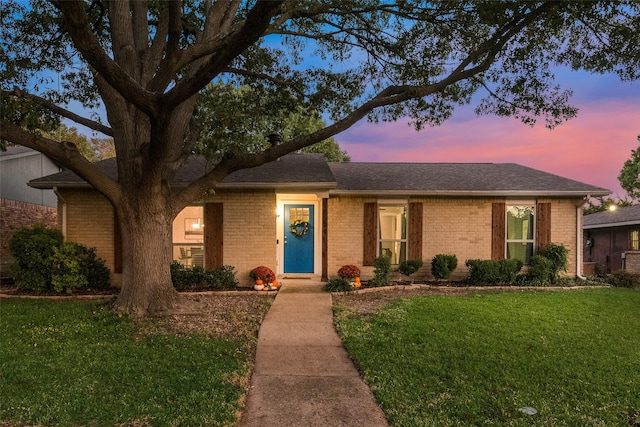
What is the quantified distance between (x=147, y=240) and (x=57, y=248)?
12.5ft

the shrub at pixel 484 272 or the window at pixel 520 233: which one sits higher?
the window at pixel 520 233

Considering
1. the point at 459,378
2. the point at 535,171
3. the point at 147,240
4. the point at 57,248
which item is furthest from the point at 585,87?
the point at 57,248

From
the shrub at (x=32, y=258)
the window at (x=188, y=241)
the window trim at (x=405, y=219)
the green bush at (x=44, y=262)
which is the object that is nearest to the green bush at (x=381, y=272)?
the window trim at (x=405, y=219)

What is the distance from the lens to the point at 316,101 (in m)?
10.1

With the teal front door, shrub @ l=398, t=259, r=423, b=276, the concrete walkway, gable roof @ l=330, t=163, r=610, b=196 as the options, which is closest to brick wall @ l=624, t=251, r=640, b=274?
gable roof @ l=330, t=163, r=610, b=196

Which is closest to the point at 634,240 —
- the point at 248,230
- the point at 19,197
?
the point at 248,230

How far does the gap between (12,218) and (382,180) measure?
13.0 metres

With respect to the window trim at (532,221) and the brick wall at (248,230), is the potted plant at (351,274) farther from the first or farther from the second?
the window trim at (532,221)

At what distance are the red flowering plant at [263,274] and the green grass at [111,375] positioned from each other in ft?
12.2

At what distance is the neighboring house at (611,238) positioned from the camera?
1752 cm

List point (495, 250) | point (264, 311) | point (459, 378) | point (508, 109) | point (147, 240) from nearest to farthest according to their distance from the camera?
point (459, 378) < point (147, 240) < point (264, 311) < point (508, 109) < point (495, 250)

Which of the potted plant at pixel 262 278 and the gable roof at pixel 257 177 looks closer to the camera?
the potted plant at pixel 262 278

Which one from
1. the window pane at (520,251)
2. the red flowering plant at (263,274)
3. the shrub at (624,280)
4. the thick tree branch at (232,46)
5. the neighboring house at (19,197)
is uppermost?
the thick tree branch at (232,46)

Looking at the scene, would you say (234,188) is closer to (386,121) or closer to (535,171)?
(386,121)
